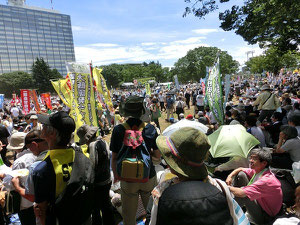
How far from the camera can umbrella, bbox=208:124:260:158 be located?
331 cm

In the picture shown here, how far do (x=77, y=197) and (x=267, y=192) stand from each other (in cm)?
210

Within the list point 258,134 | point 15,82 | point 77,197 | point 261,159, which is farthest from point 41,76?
point 261,159

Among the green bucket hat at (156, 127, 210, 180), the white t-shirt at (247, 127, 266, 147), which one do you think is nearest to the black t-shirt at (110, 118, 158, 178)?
the green bucket hat at (156, 127, 210, 180)

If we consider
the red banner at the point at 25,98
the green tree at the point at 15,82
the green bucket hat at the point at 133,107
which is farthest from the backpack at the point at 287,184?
the green tree at the point at 15,82

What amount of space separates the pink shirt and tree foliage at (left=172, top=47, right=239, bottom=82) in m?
58.7

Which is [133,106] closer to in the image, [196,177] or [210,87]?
[196,177]

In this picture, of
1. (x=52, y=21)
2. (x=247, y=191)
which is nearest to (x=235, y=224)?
(x=247, y=191)

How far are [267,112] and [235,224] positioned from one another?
7478mm

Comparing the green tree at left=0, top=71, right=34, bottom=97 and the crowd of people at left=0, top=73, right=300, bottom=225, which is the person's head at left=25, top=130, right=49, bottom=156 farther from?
the green tree at left=0, top=71, right=34, bottom=97

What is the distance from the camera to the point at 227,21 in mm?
8617

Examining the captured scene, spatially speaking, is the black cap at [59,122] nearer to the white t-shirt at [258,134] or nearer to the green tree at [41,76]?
the white t-shirt at [258,134]

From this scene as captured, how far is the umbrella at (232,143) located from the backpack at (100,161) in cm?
169

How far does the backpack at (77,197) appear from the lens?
1.74m

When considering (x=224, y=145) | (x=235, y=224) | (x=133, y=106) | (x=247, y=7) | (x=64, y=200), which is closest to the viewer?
(x=235, y=224)
